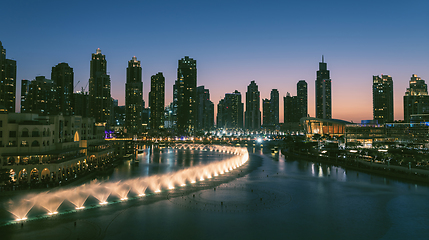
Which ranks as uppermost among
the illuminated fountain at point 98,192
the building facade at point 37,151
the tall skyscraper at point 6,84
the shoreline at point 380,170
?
the tall skyscraper at point 6,84

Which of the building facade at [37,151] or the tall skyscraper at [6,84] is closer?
the building facade at [37,151]

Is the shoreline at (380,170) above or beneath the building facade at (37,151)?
beneath

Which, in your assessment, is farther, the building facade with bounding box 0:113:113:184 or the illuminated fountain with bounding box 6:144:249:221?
the building facade with bounding box 0:113:113:184

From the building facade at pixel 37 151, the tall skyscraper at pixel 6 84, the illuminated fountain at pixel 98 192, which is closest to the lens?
the illuminated fountain at pixel 98 192

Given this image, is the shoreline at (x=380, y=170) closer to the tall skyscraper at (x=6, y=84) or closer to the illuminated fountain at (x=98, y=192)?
the illuminated fountain at (x=98, y=192)

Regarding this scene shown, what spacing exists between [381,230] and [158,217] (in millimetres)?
26738

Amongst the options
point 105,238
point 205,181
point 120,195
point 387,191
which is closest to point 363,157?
point 387,191

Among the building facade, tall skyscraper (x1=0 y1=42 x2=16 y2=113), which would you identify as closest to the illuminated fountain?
the building facade

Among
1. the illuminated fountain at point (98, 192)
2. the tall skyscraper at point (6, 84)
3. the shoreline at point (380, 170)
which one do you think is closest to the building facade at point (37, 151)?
the illuminated fountain at point (98, 192)

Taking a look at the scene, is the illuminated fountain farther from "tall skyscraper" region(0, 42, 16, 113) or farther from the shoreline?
"tall skyscraper" region(0, 42, 16, 113)

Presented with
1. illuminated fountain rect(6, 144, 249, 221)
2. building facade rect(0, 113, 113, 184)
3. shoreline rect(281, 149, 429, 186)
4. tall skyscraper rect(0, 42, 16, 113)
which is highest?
tall skyscraper rect(0, 42, 16, 113)

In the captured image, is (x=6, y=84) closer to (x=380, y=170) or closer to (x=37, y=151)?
(x=37, y=151)

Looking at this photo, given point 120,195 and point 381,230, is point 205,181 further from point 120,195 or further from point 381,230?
point 381,230

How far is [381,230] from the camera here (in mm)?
33062
